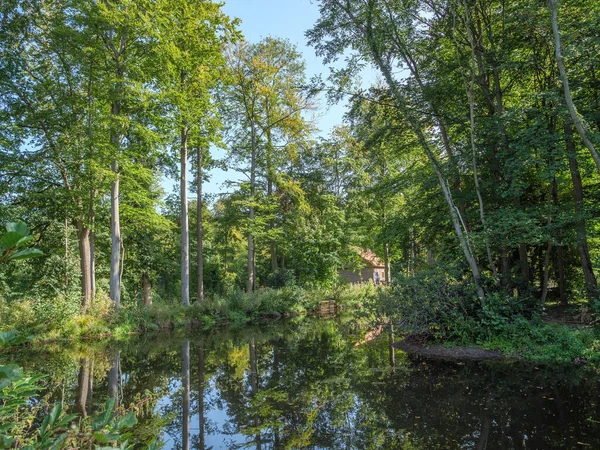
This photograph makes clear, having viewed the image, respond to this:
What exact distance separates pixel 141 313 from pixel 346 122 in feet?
35.4

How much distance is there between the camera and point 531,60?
10.8 metres

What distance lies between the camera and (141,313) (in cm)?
1480

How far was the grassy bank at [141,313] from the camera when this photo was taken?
12.1 metres

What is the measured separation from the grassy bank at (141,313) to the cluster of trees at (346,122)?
1.04m

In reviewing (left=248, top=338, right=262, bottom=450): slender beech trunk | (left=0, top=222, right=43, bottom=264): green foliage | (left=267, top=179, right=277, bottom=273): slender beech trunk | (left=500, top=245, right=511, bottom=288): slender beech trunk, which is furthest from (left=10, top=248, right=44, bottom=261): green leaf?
(left=267, top=179, right=277, bottom=273): slender beech trunk

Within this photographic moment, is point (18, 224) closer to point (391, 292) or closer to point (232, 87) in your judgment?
point (391, 292)

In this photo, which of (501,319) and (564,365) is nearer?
(564,365)

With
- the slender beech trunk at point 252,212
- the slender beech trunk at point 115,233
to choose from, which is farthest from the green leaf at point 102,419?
the slender beech trunk at point 252,212

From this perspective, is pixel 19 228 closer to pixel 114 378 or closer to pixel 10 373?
pixel 10 373

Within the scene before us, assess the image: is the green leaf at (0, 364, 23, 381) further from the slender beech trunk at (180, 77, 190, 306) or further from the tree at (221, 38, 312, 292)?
the tree at (221, 38, 312, 292)

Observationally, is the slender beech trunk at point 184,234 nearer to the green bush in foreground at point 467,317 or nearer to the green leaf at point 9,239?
the green bush in foreground at point 467,317

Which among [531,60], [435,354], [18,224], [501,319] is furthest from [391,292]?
[18,224]

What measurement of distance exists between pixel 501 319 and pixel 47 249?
18.9 meters

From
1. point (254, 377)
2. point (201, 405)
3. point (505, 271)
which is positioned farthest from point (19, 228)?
point (505, 271)
